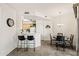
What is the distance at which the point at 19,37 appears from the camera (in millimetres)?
6430

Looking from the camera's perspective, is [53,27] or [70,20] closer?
[70,20]

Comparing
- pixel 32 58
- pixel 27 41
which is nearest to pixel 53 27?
pixel 27 41

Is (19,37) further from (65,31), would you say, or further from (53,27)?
(53,27)

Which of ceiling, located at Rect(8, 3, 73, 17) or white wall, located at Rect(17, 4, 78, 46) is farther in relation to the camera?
white wall, located at Rect(17, 4, 78, 46)

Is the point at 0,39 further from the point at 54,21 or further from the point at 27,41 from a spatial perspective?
the point at 54,21

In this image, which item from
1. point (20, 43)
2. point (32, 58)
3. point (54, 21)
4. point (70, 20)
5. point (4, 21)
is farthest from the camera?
point (54, 21)

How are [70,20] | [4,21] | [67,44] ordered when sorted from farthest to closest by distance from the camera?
[70,20]
[67,44]
[4,21]

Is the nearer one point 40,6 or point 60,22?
point 40,6

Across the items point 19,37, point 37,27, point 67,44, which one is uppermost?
point 37,27

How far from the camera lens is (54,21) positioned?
435 inches

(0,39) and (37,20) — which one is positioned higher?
(37,20)

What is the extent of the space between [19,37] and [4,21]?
6.01ft

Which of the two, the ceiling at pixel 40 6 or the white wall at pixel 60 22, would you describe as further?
the white wall at pixel 60 22

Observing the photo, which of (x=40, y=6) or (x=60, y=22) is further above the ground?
(x=40, y=6)
